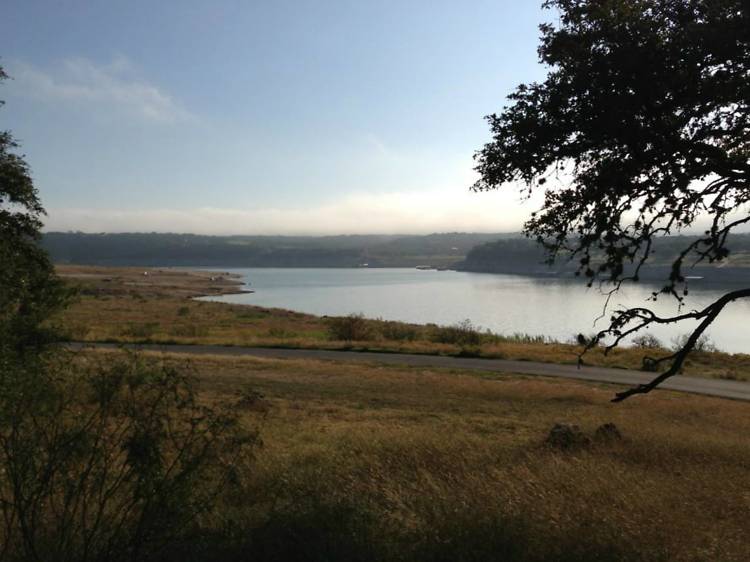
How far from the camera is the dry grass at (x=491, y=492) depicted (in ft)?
17.8

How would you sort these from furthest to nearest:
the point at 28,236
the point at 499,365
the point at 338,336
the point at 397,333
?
the point at 397,333 → the point at 338,336 → the point at 499,365 → the point at 28,236

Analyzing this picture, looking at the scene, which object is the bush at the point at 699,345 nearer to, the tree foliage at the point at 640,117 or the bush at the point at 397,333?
the bush at the point at 397,333

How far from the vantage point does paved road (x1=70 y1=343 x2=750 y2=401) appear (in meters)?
24.9

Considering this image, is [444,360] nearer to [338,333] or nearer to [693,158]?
[338,333]

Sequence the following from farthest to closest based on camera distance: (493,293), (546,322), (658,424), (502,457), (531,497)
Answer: (493,293) < (546,322) < (658,424) < (502,457) < (531,497)

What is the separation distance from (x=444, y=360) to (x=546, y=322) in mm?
38241

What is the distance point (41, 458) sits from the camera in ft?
16.0

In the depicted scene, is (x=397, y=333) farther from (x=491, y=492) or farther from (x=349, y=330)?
(x=491, y=492)

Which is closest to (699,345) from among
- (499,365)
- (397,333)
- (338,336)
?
(499,365)

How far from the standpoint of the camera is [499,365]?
100ft

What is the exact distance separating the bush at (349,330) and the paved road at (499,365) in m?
8.04

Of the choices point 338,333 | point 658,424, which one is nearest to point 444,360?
point 338,333

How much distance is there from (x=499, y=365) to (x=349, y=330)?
51.0 feet

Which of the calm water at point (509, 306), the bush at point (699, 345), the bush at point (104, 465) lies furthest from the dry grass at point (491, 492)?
the calm water at point (509, 306)
